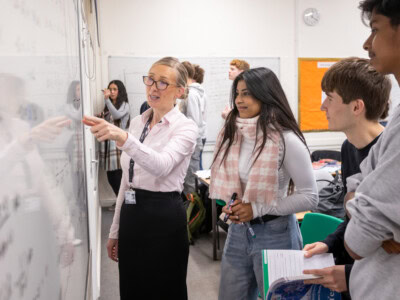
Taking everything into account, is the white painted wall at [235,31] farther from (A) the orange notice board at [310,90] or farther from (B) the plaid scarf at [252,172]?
(B) the plaid scarf at [252,172]

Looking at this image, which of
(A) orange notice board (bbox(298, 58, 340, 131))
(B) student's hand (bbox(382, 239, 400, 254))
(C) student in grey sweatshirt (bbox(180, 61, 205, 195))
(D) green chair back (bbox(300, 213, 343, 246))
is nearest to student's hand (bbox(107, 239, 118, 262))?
(D) green chair back (bbox(300, 213, 343, 246))

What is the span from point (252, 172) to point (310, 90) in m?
4.47

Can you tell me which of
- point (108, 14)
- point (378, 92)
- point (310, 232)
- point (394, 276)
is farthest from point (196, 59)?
point (394, 276)

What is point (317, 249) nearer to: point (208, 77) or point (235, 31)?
point (208, 77)

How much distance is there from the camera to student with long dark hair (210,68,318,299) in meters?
1.51

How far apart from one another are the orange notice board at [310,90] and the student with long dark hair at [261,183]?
4231 millimetres

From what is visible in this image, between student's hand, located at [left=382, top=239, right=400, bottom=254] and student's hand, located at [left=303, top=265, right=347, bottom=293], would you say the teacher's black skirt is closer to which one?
student's hand, located at [left=303, top=265, right=347, bottom=293]

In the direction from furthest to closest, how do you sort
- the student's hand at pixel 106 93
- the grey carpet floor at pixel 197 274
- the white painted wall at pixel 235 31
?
the white painted wall at pixel 235 31 → the student's hand at pixel 106 93 → the grey carpet floor at pixel 197 274

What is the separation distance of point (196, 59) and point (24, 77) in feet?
16.3

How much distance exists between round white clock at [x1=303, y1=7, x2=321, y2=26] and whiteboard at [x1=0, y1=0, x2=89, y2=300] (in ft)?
18.0

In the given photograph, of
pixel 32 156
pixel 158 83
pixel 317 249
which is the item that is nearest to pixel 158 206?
pixel 158 83

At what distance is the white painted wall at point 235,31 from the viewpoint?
495cm

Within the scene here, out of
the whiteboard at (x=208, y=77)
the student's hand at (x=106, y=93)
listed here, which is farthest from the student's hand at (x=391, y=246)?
the whiteboard at (x=208, y=77)

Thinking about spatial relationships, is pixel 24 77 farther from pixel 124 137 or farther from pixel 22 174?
pixel 124 137
